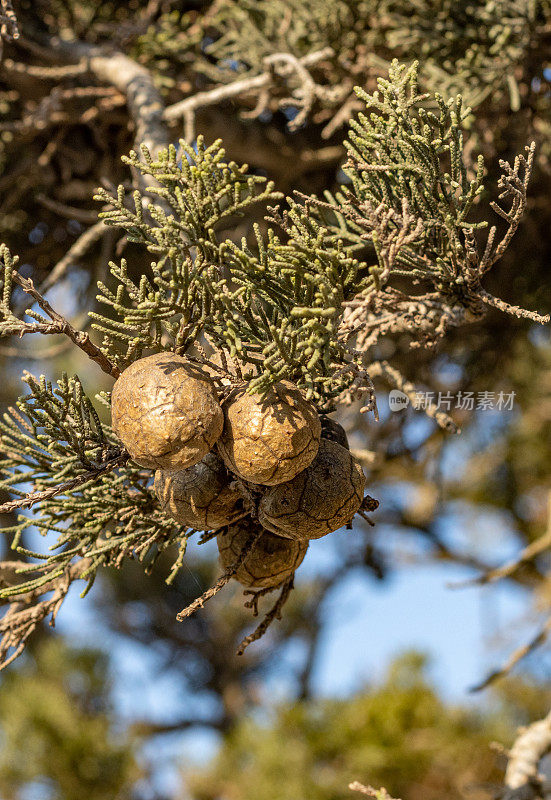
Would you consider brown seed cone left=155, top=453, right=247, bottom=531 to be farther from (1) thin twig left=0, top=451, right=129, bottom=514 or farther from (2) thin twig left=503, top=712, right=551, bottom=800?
(2) thin twig left=503, top=712, right=551, bottom=800

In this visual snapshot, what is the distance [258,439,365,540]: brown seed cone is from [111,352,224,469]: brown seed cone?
13 centimetres

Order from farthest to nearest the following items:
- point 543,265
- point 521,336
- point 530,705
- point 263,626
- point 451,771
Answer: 1. point 530,705
2. point 451,771
3. point 521,336
4. point 543,265
5. point 263,626

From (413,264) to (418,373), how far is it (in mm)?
1201

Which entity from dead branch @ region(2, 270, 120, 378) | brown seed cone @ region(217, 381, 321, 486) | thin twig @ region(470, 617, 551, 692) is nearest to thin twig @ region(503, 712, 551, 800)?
thin twig @ region(470, 617, 551, 692)

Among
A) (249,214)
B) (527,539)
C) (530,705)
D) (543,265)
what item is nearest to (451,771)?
(530,705)

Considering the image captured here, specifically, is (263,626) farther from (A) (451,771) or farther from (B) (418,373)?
(A) (451,771)

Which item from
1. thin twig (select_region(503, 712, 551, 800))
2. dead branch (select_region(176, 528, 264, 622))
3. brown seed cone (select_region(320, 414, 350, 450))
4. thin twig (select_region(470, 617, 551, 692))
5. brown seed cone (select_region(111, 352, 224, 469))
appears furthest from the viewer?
thin twig (select_region(470, 617, 551, 692))

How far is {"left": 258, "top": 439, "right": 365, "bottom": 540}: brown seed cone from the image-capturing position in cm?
94

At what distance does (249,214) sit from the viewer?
2.26 metres

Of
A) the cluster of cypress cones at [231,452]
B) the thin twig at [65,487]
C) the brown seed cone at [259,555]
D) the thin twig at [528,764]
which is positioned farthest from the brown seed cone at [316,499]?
the thin twig at [528,764]

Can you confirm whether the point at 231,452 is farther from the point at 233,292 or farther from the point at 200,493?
the point at 233,292

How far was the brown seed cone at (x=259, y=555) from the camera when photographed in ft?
3.55

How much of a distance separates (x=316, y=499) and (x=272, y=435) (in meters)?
→ 0.13

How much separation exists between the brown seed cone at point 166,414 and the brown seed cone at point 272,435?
0.10 feet
